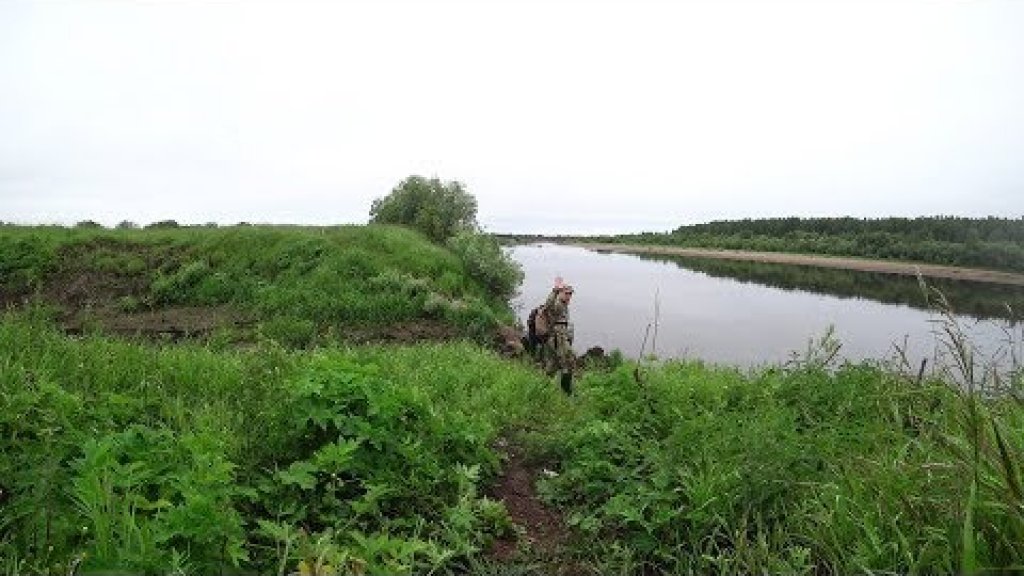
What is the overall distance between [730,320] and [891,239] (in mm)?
72273

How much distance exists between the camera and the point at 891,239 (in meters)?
93.4

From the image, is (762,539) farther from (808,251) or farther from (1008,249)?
(808,251)

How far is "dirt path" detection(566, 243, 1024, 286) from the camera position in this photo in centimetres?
6675

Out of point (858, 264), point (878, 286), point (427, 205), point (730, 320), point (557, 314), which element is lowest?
point (730, 320)

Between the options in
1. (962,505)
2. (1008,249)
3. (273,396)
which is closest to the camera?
(962,505)

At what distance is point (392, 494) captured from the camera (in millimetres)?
4926

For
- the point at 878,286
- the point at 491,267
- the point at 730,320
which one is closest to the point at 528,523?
the point at 491,267

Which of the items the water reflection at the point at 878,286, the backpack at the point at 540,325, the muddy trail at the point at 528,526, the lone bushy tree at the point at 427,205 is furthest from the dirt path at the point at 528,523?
the water reflection at the point at 878,286

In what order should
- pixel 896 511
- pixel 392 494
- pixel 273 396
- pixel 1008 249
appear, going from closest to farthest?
pixel 896 511
pixel 392 494
pixel 273 396
pixel 1008 249

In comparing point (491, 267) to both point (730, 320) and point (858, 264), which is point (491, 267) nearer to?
point (730, 320)

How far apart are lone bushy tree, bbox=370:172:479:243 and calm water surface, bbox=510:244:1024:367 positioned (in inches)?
174

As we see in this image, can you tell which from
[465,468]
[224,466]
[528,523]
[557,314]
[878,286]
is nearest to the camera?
[224,466]

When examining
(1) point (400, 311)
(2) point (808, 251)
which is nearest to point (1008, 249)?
(2) point (808, 251)

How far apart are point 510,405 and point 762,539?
196 inches
